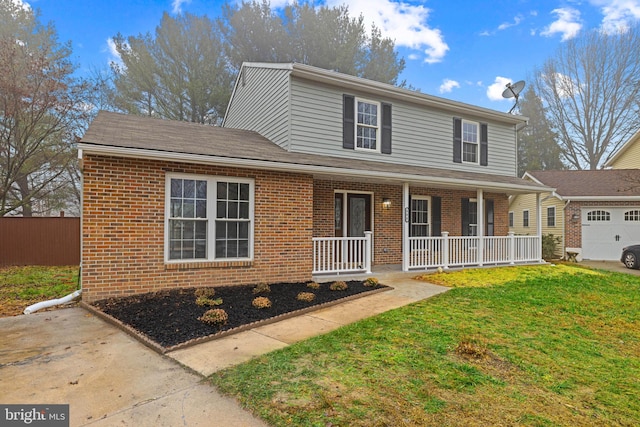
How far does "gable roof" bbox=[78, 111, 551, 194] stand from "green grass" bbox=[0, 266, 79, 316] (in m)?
3.15

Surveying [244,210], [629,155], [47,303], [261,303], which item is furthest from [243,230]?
[629,155]

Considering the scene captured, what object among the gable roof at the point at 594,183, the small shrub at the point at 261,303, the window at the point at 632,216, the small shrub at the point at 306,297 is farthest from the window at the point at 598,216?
the small shrub at the point at 261,303

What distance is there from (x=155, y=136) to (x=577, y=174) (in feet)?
65.7

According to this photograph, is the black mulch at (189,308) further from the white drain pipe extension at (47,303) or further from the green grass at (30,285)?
the green grass at (30,285)

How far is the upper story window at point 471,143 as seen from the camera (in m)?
11.4

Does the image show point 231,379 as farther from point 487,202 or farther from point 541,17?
point 541,17

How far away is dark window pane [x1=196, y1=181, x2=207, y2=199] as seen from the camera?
6781 mm

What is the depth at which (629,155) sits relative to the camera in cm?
1989

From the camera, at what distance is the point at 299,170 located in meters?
7.61

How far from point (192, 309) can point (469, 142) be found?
10.1 metres

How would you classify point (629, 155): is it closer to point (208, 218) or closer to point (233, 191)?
point (233, 191)

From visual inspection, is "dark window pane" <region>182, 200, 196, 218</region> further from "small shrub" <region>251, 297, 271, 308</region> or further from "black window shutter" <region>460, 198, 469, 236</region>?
Answer: "black window shutter" <region>460, 198, 469, 236</region>

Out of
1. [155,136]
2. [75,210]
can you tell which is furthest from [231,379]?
[75,210]

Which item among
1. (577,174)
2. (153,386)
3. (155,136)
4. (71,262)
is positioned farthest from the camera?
(577,174)
